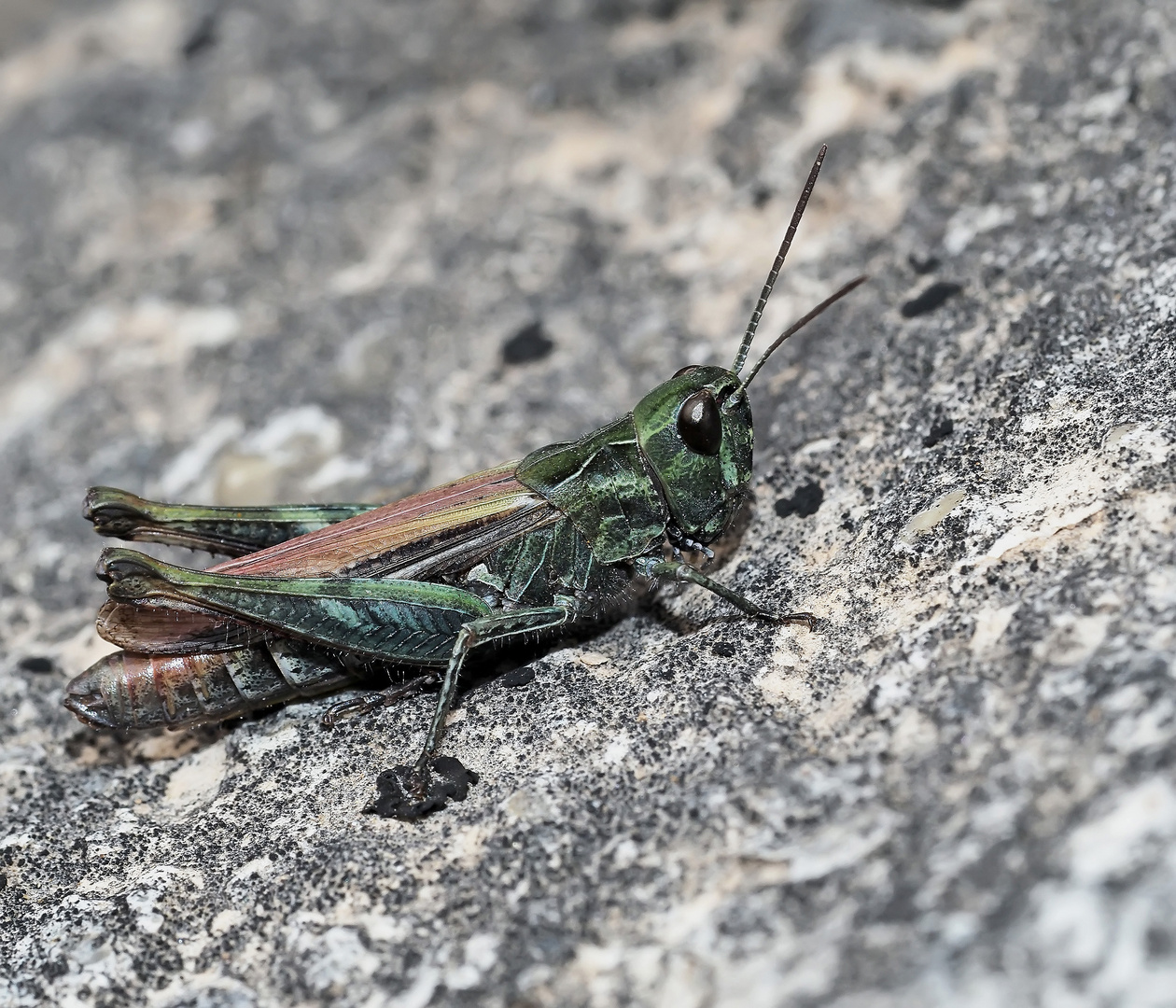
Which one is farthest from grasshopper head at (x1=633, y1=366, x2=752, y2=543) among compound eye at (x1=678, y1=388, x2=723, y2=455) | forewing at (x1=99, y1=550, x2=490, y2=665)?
forewing at (x1=99, y1=550, x2=490, y2=665)

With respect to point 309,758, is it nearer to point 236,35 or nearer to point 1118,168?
point 1118,168

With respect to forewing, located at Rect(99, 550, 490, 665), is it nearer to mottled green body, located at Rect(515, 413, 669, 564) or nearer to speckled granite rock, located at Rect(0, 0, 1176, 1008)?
speckled granite rock, located at Rect(0, 0, 1176, 1008)

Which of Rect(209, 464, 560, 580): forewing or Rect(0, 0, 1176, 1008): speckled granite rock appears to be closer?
Rect(0, 0, 1176, 1008): speckled granite rock

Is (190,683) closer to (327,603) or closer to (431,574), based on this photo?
(327,603)

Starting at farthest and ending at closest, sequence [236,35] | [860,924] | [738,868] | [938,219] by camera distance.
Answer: [236,35] → [938,219] → [738,868] → [860,924]

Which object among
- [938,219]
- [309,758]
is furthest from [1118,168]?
[309,758]

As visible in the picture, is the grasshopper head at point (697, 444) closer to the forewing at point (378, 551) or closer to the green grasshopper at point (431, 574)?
the green grasshopper at point (431, 574)

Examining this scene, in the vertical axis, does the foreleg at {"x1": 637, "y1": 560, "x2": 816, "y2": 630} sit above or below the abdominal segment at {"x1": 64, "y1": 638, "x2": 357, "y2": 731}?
below
